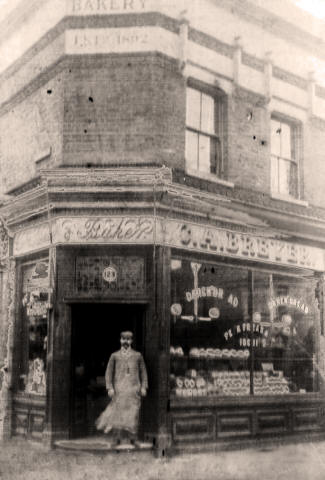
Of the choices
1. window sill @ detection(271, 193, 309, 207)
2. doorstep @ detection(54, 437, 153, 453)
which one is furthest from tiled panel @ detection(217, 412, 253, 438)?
window sill @ detection(271, 193, 309, 207)

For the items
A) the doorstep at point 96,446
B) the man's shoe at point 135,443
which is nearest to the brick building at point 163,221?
the doorstep at point 96,446

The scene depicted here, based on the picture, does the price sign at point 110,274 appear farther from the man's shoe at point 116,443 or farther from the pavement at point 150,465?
the pavement at point 150,465

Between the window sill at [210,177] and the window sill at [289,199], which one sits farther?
the window sill at [289,199]

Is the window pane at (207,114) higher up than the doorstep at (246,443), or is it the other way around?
the window pane at (207,114)

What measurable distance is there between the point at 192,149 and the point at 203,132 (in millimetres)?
434

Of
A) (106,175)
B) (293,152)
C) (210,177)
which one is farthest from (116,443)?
(293,152)

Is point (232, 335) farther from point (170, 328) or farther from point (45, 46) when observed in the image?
point (45, 46)

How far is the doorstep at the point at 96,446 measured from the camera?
30.7 ft

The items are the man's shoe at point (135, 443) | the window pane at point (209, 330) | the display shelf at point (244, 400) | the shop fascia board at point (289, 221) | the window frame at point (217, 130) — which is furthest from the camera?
the shop fascia board at point (289, 221)

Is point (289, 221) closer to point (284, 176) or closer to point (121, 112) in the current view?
point (284, 176)

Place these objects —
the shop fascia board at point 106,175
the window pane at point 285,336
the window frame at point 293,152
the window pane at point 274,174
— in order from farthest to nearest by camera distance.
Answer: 1. the window frame at point 293,152
2. the window pane at point 274,174
3. the window pane at point 285,336
4. the shop fascia board at point 106,175

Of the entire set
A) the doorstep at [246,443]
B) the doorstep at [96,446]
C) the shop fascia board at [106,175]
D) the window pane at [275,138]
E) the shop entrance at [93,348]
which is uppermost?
the window pane at [275,138]

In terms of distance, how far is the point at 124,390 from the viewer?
960cm

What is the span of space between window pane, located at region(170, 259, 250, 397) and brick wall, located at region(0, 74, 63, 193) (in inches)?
126
